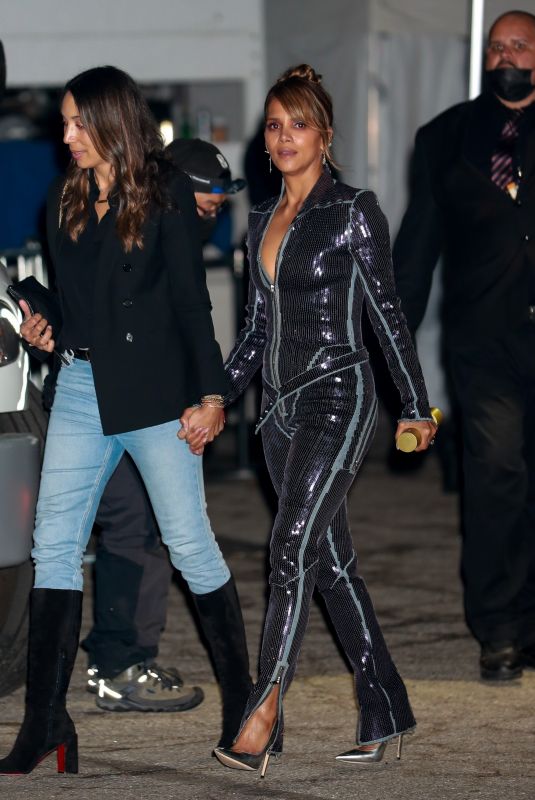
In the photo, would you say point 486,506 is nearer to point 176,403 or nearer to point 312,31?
point 176,403

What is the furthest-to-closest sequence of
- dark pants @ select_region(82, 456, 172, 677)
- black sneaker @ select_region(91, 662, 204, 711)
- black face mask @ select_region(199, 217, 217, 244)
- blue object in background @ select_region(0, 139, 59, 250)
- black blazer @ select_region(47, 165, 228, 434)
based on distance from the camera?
blue object in background @ select_region(0, 139, 59, 250) < black face mask @ select_region(199, 217, 217, 244) < dark pants @ select_region(82, 456, 172, 677) < black sneaker @ select_region(91, 662, 204, 711) < black blazer @ select_region(47, 165, 228, 434)

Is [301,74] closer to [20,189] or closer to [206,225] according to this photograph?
[206,225]

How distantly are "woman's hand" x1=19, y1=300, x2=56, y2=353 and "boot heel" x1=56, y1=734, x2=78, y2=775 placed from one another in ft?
3.73

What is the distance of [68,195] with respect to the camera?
A: 4508 millimetres

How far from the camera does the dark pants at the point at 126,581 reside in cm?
524

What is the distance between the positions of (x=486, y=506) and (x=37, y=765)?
192cm

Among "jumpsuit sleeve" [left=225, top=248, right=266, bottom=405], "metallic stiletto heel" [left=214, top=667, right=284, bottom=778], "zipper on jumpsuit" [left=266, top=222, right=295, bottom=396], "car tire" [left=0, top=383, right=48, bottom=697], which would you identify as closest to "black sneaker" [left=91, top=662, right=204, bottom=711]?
"car tire" [left=0, top=383, right=48, bottom=697]

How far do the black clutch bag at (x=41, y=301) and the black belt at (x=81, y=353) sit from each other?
127 millimetres

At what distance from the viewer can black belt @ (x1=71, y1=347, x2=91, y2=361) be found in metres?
4.44

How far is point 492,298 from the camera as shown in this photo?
5477 mm

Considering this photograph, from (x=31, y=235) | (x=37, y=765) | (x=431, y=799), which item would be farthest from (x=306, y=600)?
(x=31, y=235)

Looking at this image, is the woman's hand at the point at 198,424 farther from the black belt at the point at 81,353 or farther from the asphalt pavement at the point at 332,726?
the asphalt pavement at the point at 332,726

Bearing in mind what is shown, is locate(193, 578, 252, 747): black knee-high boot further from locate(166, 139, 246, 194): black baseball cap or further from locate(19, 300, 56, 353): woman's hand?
locate(166, 139, 246, 194): black baseball cap

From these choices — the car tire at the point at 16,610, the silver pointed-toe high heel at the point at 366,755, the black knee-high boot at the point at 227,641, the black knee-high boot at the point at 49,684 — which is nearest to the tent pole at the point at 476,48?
the car tire at the point at 16,610
